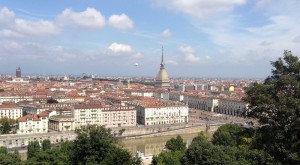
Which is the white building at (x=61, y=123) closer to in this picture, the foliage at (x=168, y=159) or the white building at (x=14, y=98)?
the foliage at (x=168, y=159)

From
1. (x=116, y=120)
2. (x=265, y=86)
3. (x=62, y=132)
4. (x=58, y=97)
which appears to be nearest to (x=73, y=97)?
(x=58, y=97)

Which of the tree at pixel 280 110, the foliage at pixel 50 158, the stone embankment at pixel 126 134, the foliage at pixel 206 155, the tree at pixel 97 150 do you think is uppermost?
the tree at pixel 280 110

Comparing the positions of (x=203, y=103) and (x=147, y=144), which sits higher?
(x=203, y=103)

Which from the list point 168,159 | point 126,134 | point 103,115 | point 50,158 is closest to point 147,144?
point 126,134

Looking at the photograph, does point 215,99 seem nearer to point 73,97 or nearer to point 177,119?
point 177,119

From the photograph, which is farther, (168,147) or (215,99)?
(215,99)

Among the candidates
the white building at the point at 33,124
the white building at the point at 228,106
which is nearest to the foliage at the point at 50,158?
the white building at the point at 33,124

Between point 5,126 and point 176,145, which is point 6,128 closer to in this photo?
point 5,126
